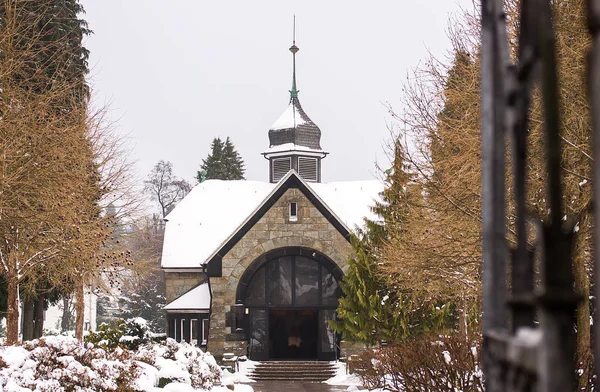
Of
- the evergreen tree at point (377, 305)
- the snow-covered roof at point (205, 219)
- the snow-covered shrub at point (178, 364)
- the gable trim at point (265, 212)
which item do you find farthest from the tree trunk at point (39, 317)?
the evergreen tree at point (377, 305)

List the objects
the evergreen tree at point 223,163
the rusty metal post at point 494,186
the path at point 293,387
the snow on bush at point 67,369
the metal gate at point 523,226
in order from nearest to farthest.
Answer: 1. the metal gate at point 523,226
2. the rusty metal post at point 494,186
3. the snow on bush at point 67,369
4. the path at point 293,387
5. the evergreen tree at point 223,163

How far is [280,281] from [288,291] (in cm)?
48

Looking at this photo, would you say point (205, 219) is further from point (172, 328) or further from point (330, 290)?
point (330, 290)

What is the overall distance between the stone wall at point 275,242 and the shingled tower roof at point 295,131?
9.20 metres

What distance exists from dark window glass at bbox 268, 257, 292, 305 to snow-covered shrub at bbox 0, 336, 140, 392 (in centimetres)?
1681

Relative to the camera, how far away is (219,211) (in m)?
36.8

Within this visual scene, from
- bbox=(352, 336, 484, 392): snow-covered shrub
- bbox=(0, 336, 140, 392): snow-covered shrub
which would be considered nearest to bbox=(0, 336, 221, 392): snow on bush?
bbox=(0, 336, 140, 392): snow-covered shrub

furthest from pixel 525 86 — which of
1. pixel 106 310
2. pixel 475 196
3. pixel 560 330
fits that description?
pixel 106 310

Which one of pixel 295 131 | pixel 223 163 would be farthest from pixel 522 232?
pixel 223 163

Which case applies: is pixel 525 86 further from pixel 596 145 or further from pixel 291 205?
pixel 291 205

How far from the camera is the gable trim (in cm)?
2988

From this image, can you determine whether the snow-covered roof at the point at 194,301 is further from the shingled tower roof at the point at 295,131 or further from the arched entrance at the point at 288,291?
the shingled tower roof at the point at 295,131

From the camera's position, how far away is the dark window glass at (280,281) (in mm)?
30297

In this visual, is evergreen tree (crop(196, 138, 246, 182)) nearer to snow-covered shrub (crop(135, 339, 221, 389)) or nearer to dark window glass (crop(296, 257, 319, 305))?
dark window glass (crop(296, 257, 319, 305))
